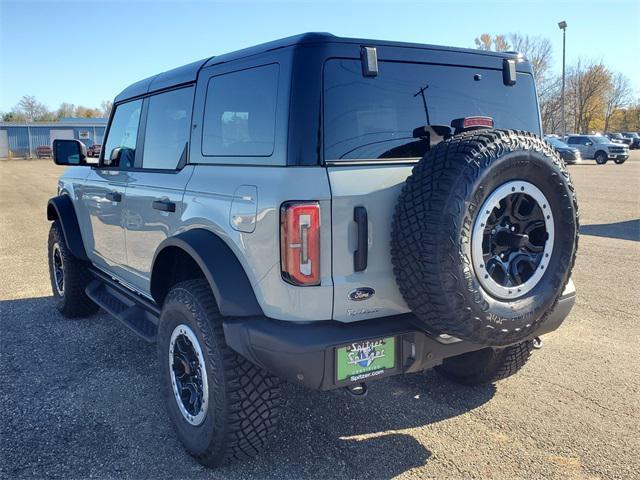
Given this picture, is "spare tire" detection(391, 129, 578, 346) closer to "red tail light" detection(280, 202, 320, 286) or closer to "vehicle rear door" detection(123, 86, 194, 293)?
"red tail light" detection(280, 202, 320, 286)

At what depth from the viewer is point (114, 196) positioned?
3965 mm

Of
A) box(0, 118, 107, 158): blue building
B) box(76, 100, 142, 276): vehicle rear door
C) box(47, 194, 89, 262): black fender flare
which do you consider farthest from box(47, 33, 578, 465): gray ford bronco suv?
box(0, 118, 107, 158): blue building

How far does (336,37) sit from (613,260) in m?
6.31

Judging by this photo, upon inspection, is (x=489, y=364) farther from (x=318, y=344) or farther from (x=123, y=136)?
(x=123, y=136)

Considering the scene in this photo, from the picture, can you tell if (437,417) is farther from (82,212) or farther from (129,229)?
(82,212)

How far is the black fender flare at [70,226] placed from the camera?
16.0 feet

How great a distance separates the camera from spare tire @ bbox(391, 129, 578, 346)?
2254mm

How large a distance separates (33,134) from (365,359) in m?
59.2

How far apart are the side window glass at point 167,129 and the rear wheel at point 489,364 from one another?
222cm

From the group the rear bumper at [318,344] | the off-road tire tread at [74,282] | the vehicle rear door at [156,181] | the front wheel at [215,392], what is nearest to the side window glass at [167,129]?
the vehicle rear door at [156,181]

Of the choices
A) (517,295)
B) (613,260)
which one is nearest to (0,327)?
(517,295)

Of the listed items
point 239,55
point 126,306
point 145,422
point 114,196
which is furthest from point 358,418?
point 114,196

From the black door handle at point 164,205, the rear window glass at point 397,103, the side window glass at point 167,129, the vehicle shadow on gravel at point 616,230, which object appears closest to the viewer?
the rear window glass at point 397,103

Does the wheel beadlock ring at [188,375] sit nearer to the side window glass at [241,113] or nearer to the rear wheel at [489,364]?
the side window glass at [241,113]
